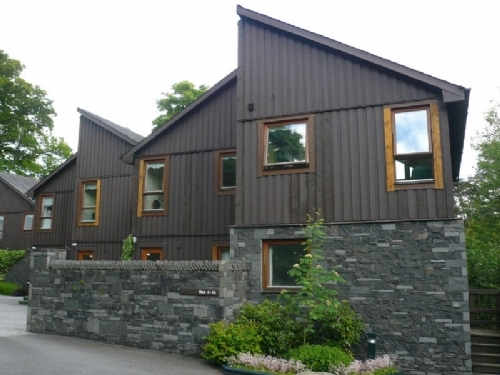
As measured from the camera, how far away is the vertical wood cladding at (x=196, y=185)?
14.8 metres

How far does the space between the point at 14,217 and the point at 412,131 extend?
2445 centimetres

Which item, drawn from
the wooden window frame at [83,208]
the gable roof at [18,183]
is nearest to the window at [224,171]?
the wooden window frame at [83,208]

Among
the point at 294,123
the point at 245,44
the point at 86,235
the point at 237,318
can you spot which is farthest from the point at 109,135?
the point at 237,318

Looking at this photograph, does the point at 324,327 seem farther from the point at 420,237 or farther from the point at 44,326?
the point at 44,326

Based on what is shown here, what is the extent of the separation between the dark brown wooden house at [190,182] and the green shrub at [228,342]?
188 inches

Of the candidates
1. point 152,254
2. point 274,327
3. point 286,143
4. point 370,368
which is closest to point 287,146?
point 286,143

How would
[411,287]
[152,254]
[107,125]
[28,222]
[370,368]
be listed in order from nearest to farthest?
[370,368], [411,287], [152,254], [107,125], [28,222]

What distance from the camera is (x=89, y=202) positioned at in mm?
19516

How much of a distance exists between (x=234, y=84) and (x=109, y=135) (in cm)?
721

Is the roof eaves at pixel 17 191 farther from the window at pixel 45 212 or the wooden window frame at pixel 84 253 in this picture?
the wooden window frame at pixel 84 253

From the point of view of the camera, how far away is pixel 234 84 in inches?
593

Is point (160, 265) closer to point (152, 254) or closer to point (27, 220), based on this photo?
point (152, 254)

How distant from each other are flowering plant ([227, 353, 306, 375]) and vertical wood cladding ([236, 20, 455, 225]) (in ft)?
10.6

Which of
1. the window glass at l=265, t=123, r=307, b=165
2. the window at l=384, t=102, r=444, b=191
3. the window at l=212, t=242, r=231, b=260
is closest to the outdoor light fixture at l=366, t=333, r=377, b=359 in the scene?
the window at l=384, t=102, r=444, b=191
